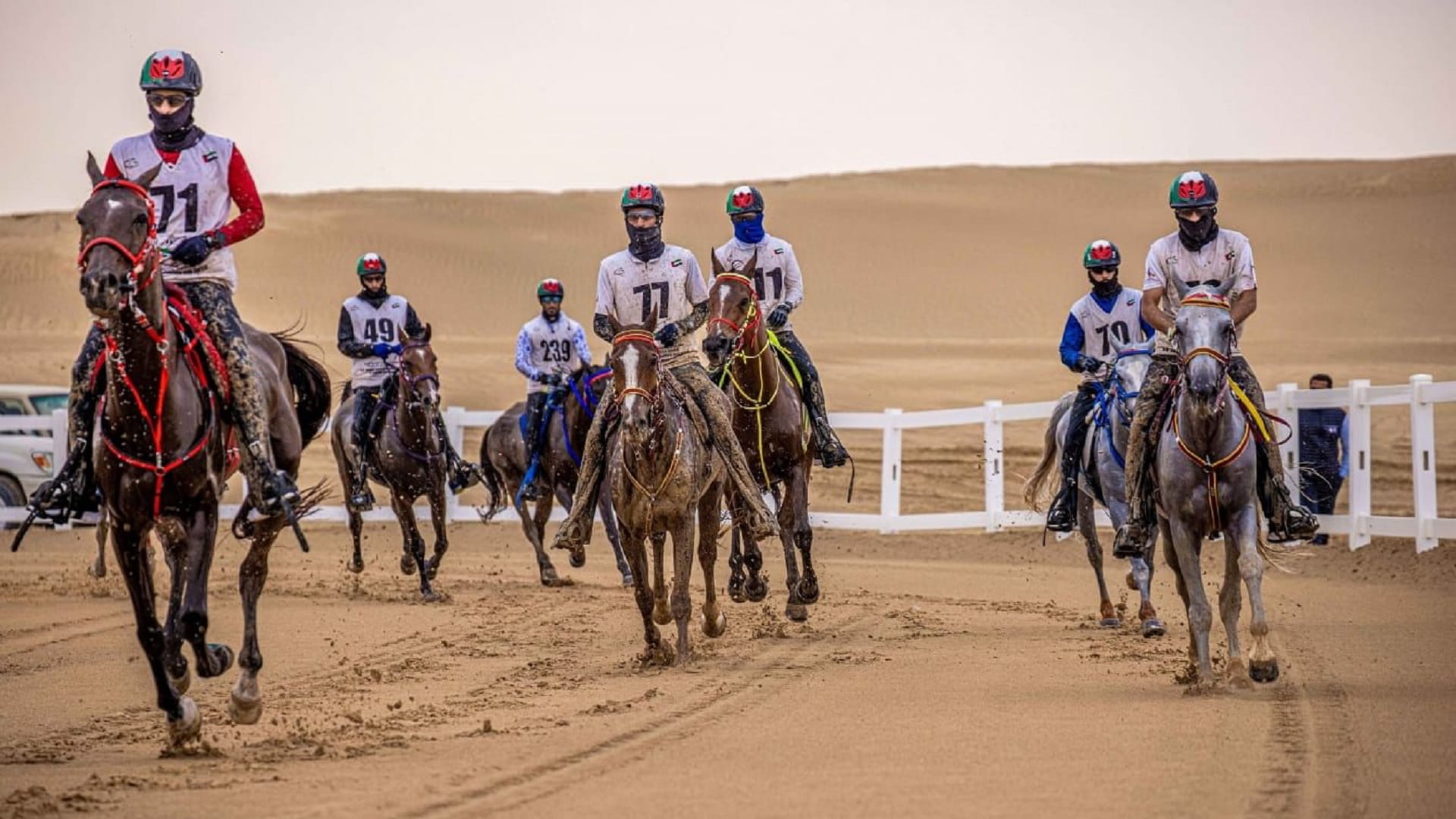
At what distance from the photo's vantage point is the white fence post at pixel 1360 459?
19.6 metres

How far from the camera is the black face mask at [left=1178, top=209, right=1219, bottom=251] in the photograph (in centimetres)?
1248

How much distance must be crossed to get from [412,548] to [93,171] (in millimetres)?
9237

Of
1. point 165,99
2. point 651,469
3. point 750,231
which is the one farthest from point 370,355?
point 165,99

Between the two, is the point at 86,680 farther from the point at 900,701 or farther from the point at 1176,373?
the point at 1176,373

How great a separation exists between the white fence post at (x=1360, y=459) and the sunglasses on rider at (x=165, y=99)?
13.2m

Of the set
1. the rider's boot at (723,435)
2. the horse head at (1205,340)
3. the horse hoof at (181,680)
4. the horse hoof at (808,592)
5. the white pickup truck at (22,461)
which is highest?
the horse head at (1205,340)

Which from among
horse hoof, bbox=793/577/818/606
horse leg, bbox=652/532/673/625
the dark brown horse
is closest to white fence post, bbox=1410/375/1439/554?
the dark brown horse

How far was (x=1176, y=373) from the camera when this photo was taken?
1208 cm

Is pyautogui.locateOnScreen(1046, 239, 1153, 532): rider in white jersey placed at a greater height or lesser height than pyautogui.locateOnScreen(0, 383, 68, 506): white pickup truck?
greater

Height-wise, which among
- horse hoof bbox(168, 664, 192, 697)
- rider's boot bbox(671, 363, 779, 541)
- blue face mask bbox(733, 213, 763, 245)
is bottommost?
horse hoof bbox(168, 664, 192, 697)

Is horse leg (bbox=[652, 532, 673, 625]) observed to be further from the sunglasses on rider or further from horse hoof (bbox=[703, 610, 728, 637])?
the sunglasses on rider

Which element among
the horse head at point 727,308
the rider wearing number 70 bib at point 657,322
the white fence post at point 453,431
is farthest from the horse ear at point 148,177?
the white fence post at point 453,431

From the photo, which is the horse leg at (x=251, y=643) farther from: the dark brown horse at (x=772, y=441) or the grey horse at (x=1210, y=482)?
the grey horse at (x=1210, y=482)

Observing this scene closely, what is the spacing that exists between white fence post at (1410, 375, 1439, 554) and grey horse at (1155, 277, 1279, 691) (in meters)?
7.74
